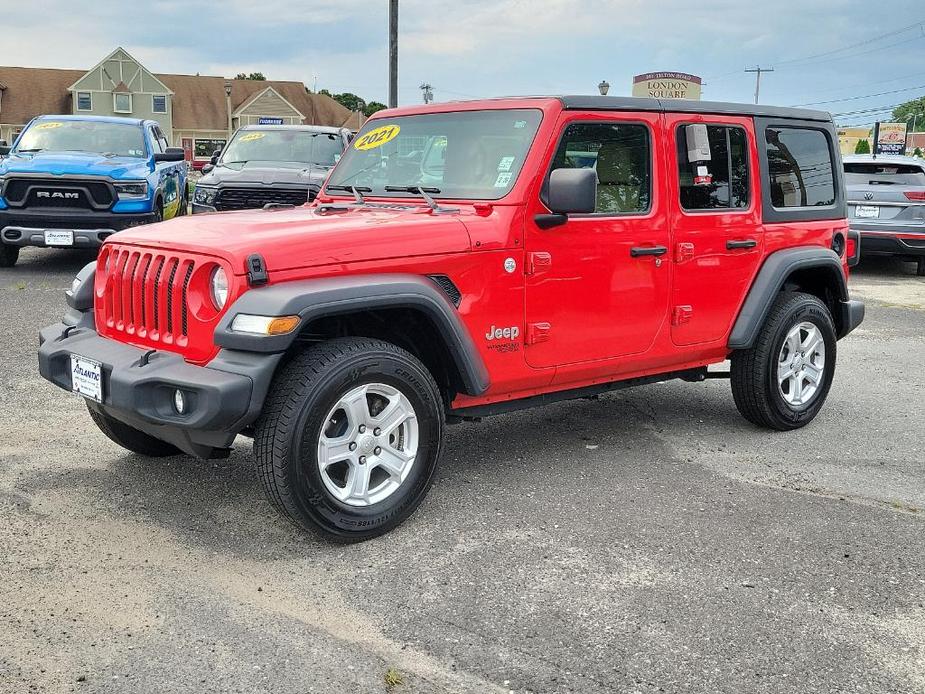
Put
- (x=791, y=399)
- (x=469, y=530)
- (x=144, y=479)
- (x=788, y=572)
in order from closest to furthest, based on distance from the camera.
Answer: (x=788, y=572)
(x=469, y=530)
(x=144, y=479)
(x=791, y=399)

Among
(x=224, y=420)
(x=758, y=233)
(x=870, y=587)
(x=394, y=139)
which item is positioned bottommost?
(x=870, y=587)

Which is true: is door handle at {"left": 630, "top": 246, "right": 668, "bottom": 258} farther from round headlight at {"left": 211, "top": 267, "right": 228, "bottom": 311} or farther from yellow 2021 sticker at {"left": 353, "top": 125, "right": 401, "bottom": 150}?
round headlight at {"left": 211, "top": 267, "right": 228, "bottom": 311}

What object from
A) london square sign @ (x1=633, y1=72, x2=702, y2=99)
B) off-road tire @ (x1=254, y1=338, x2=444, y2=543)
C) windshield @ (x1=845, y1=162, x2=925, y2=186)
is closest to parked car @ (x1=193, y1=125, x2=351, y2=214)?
windshield @ (x1=845, y1=162, x2=925, y2=186)

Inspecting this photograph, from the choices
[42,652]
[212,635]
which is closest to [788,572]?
[212,635]

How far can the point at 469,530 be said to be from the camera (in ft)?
13.6

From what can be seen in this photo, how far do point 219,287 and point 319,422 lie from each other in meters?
0.64

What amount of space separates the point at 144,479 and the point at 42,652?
1.68 meters

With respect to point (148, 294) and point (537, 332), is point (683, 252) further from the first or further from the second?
point (148, 294)

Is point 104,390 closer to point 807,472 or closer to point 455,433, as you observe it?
point 455,433

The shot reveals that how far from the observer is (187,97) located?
70.6 metres

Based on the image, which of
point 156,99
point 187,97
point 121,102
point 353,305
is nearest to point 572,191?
point 353,305

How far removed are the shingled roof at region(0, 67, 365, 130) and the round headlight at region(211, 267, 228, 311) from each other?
217ft

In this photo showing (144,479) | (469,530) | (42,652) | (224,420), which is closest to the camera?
(42,652)

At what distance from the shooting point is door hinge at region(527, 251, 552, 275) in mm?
4395
